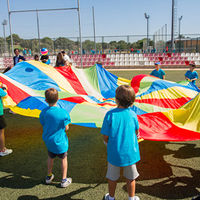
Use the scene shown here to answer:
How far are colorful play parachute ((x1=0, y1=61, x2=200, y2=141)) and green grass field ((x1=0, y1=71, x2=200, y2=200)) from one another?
57 cm

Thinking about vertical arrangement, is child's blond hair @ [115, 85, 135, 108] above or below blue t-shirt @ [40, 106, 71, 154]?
above

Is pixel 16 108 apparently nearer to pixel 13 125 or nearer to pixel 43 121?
pixel 43 121

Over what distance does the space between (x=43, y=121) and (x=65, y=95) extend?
4.22 ft

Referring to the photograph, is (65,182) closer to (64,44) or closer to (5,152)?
(5,152)

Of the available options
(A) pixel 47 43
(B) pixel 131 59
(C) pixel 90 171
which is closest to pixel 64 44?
(A) pixel 47 43

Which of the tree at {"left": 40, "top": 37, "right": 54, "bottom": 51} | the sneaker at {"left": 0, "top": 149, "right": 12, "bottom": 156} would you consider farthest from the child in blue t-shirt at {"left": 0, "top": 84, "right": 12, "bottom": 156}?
the tree at {"left": 40, "top": 37, "right": 54, "bottom": 51}

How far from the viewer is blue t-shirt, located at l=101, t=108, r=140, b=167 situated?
6.25 ft

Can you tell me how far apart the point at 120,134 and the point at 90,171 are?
124 centimetres

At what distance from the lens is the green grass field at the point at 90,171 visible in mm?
2420

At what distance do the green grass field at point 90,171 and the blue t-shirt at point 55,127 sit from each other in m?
0.54

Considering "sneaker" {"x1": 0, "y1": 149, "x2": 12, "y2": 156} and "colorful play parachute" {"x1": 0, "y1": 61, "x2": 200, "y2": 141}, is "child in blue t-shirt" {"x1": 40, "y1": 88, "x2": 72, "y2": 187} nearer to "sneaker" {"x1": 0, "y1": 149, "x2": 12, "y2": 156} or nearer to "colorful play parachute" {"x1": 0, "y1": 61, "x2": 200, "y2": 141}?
"colorful play parachute" {"x1": 0, "y1": 61, "x2": 200, "y2": 141}

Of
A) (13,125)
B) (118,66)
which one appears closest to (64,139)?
(13,125)

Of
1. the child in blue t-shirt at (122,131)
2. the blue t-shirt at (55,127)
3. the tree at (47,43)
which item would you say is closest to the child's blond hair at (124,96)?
the child in blue t-shirt at (122,131)

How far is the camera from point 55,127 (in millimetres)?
2340
